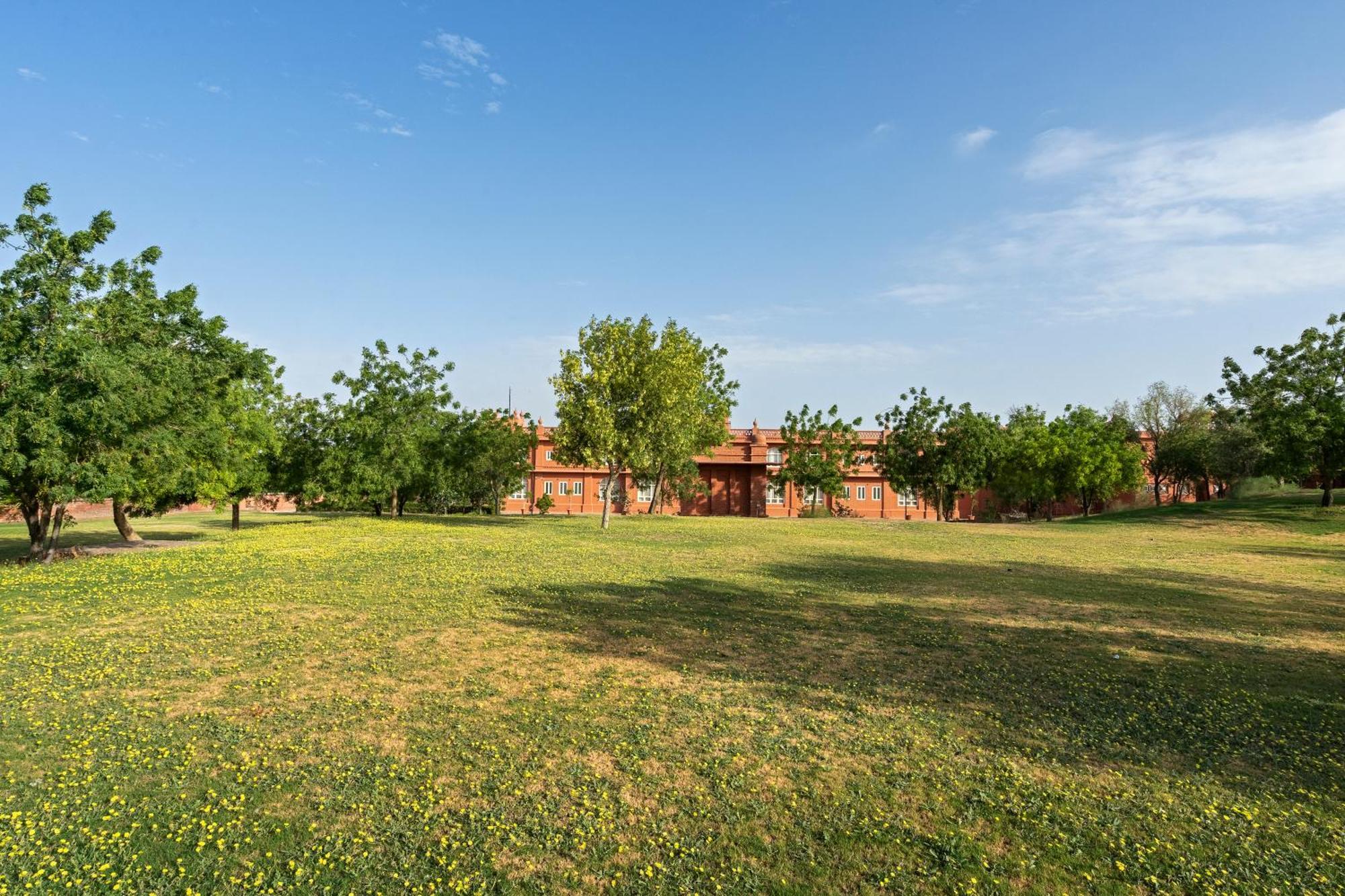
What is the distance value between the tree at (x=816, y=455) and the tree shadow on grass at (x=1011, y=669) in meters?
50.6

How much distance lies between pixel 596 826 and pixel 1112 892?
3.99 meters

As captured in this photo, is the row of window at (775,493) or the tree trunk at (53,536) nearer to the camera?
the tree trunk at (53,536)

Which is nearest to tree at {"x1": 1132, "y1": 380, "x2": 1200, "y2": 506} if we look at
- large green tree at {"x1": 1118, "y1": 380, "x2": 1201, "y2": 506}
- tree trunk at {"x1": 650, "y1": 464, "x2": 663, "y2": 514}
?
large green tree at {"x1": 1118, "y1": 380, "x2": 1201, "y2": 506}

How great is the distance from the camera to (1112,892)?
17.8ft

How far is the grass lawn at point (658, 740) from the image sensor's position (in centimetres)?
571

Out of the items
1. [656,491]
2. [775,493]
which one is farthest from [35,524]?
[775,493]

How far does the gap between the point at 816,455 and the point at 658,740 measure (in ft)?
204

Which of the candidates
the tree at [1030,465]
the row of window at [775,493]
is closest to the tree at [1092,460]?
the tree at [1030,465]

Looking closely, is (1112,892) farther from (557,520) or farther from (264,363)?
Answer: (557,520)

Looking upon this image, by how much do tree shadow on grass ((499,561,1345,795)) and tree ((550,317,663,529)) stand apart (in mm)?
22735

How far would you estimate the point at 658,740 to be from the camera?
8.11 meters

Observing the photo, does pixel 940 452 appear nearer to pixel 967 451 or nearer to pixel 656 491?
pixel 967 451

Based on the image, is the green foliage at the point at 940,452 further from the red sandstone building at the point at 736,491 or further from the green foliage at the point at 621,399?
the green foliage at the point at 621,399

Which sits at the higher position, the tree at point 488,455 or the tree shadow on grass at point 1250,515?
the tree at point 488,455
